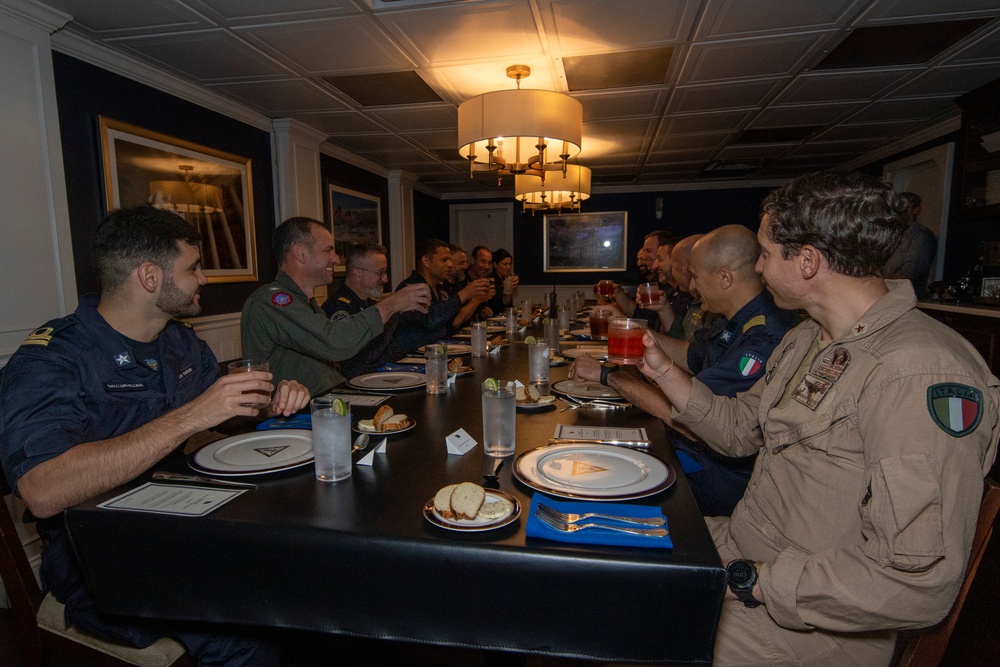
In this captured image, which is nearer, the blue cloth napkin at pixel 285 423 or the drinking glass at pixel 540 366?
the blue cloth napkin at pixel 285 423

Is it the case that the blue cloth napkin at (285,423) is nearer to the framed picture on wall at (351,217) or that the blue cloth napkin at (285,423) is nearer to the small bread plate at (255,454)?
the small bread plate at (255,454)

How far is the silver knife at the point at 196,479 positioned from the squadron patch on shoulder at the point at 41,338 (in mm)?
523

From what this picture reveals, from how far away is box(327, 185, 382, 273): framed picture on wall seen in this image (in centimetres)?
605

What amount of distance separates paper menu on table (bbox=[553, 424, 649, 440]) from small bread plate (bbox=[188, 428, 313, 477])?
0.65 metres

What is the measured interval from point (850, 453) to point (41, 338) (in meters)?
1.94

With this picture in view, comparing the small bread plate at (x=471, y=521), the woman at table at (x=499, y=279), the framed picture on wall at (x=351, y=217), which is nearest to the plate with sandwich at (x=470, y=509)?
the small bread plate at (x=471, y=521)

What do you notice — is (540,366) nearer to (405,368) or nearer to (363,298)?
(405,368)

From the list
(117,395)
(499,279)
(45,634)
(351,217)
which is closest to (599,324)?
(117,395)

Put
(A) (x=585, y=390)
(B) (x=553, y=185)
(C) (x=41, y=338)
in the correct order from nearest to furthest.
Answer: (C) (x=41, y=338)
(A) (x=585, y=390)
(B) (x=553, y=185)

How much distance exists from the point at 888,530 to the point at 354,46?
138 inches

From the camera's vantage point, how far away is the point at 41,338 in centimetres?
136

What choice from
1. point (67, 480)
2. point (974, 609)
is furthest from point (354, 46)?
point (974, 609)

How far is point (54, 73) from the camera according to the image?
297cm

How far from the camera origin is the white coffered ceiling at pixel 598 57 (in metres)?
2.82
